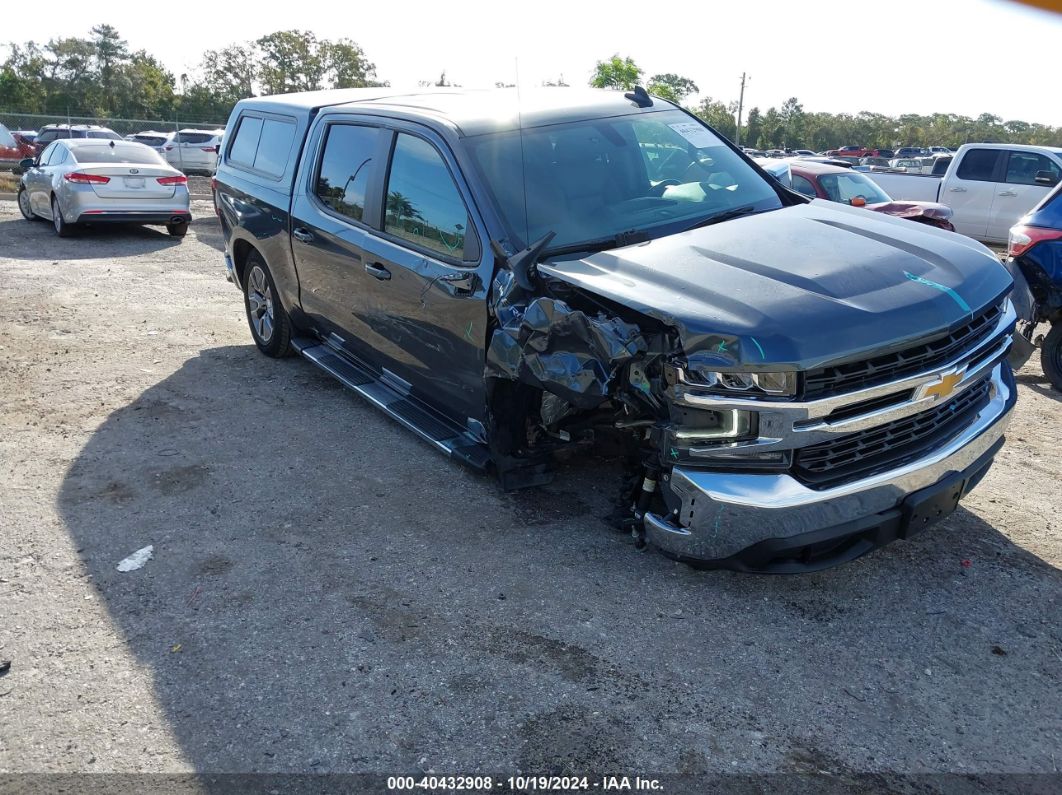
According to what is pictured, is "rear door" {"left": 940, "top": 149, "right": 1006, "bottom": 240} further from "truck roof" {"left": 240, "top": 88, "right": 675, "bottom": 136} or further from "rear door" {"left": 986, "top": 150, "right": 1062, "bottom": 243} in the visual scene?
"truck roof" {"left": 240, "top": 88, "right": 675, "bottom": 136}

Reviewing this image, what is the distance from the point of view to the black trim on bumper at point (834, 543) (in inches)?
132

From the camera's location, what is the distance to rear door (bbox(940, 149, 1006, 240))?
1445 cm

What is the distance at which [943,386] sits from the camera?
11.8 ft

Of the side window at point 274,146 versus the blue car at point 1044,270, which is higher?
the side window at point 274,146

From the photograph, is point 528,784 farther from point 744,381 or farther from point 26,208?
point 26,208

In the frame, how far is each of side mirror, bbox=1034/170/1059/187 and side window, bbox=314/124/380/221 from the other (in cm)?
975

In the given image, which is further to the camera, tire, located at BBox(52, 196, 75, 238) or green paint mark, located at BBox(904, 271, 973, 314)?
tire, located at BBox(52, 196, 75, 238)

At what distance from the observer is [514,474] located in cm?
449

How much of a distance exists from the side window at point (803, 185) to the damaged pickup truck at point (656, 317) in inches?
258

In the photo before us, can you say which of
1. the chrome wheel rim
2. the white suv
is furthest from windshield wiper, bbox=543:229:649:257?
the white suv

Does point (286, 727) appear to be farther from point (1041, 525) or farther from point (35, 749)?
point (1041, 525)

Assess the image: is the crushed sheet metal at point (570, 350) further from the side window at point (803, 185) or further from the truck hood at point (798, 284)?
the side window at point (803, 185)

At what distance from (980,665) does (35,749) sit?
10.8 ft

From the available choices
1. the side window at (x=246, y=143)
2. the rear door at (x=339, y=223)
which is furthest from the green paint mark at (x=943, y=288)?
the side window at (x=246, y=143)
